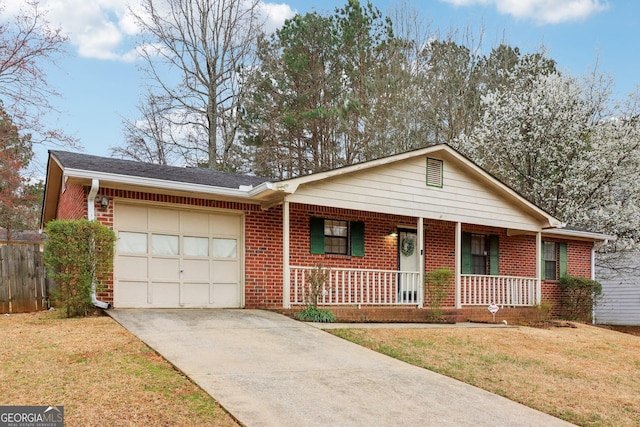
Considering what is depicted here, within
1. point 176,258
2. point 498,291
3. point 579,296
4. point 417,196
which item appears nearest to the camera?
point 176,258

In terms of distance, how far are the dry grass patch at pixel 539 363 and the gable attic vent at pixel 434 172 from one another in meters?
3.70

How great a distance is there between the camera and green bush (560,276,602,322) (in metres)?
16.9

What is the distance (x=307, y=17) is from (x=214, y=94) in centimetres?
531

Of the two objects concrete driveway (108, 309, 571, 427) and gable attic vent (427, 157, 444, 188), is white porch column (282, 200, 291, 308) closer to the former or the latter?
concrete driveway (108, 309, 571, 427)

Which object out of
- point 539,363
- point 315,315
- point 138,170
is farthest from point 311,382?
point 138,170

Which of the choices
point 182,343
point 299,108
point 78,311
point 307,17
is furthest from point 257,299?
point 307,17

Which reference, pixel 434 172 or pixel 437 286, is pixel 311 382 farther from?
pixel 434 172

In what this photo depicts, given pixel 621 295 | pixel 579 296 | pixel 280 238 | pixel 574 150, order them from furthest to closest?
pixel 621 295, pixel 574 150, pixel 579 296, pixel 280 238

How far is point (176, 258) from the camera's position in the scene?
11.2 m

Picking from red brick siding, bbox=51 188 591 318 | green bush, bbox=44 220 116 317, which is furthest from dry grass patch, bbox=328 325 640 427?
green bush, bbox=44 220 116 317

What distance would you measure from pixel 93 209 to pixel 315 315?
4.42 metres

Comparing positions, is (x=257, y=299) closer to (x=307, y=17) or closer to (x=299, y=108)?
(x=299, y=108)

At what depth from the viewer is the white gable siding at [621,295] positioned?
21.1 m

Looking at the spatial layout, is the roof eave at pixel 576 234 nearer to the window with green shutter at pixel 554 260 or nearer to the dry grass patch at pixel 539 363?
the window with green shutter at pixel 554 260
